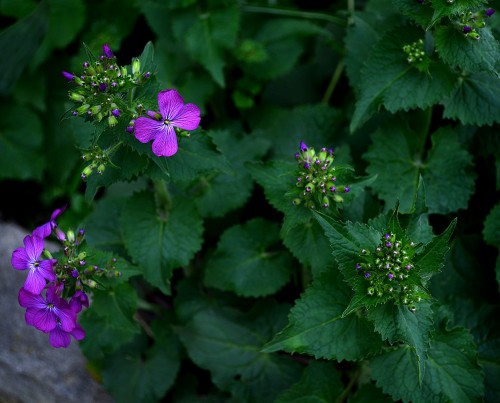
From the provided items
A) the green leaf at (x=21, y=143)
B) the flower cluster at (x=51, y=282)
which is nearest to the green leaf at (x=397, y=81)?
the flower cluster at (x=51, y=282)

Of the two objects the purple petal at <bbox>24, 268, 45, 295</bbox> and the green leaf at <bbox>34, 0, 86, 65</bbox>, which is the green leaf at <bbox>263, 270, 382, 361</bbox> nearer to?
the purple petal at <bbox>24, 268, 45, 295</bbox>

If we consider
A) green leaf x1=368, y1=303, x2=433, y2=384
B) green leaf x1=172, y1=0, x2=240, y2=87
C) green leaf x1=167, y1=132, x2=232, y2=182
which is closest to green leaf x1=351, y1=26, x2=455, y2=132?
green leaf x1=167, y1=132, x2=232, y2=182

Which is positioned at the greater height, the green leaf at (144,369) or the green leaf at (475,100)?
the green leaf at (475,100)

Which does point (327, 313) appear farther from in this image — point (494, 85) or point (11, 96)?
point (11, 96)

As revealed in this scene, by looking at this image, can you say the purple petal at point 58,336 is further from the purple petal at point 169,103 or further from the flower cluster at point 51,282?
the purple petal at point 169,103

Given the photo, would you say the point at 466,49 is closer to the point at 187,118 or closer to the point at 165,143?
the point at 187,118

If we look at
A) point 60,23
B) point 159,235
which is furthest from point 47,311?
point 60,23
